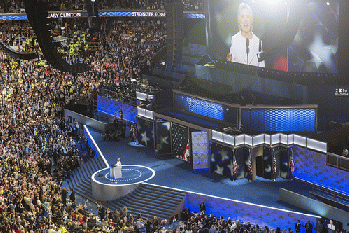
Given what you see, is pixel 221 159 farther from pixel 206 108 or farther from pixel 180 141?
pixel 206 108

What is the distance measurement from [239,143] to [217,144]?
5.73 ft

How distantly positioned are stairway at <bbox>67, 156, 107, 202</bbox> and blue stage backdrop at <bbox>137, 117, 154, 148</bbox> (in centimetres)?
374

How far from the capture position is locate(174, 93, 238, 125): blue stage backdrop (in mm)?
36844

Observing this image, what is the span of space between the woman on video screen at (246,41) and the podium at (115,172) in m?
12.2

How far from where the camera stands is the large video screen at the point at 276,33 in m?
34.7

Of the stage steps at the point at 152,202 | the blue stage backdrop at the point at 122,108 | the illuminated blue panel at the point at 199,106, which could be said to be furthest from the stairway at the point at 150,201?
the blue stage backdrop at the point at 122,108

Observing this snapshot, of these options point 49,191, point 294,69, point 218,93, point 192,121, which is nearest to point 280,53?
point 294,69

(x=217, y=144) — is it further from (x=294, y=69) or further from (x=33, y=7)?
(x=33, y=7)

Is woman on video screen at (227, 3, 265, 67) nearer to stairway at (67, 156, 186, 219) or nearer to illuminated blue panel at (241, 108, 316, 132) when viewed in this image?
illuminated blue panel at (241, 108, 316, 132)

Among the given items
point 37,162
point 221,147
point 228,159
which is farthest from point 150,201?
point 37,162

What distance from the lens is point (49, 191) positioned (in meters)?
33.8

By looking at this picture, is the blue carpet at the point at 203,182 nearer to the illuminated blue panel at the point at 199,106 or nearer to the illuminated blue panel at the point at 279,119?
the illuminated blue panel at the point at 279,119

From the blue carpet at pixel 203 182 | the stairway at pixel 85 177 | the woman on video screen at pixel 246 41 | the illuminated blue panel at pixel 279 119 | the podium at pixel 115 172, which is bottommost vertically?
the stairway at pixel 85 177

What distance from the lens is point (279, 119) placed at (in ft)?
116
